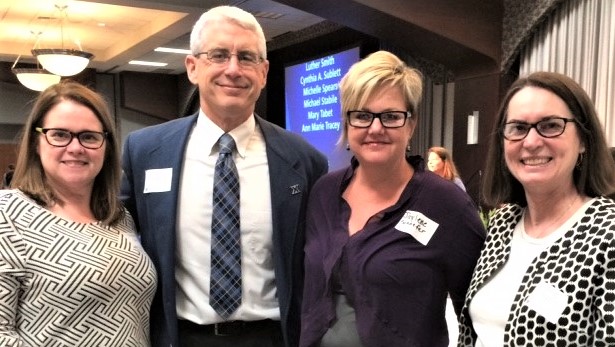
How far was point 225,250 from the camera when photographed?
1.88 meters

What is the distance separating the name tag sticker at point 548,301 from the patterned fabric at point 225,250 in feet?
2.97

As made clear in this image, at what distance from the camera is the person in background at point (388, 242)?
1.64 metres

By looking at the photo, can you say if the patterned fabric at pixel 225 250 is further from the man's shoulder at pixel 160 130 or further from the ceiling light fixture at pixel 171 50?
the ceiling light fixture at pixel 171 50

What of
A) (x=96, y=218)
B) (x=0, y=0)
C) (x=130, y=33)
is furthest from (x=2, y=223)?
(x=130, y=33)

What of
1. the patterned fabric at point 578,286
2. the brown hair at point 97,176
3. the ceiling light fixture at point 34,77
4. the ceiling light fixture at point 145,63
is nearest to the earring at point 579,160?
the patterned fabric at point 578,286

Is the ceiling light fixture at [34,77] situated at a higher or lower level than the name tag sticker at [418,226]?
higher

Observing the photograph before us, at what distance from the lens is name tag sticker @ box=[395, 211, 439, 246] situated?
165cm

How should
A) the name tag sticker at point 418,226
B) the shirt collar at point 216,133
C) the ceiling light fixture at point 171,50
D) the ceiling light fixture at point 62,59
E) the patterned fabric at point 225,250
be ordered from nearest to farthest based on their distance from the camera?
the name tag sticker at point 418,226 → the patterned fabric at point 225,250 → the shirt collar at point 216,133 → the ceiling light fixture at point 62,59 → the ceiling light fixture at point 171,50

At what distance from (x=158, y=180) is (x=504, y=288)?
112 cm

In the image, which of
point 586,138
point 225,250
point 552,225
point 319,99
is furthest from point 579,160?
point 319,99

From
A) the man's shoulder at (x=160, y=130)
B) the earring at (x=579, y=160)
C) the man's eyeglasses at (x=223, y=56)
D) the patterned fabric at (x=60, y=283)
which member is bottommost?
the patterned fabric at (x=60, y=283)

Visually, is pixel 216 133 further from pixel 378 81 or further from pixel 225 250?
pixel 378 81

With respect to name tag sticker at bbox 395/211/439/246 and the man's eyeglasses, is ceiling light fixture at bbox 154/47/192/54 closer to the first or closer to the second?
the man's eyeglasses

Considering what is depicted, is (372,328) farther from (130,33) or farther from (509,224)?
(130,33)
